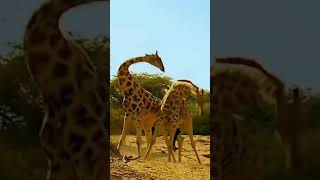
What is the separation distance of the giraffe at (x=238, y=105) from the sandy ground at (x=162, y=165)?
1.35 m

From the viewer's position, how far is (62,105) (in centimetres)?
296

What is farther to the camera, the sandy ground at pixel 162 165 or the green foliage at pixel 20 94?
the sandy ground at pixel 162 165

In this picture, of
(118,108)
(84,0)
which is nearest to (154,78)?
(118,108)

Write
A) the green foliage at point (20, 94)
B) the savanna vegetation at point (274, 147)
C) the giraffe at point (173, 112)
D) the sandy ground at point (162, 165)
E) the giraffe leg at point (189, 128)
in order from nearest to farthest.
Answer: the green foliage at point (20, 94) < the savanna vegetation at point (274, 147) < the sandy ground at point (162, 165) < the giraffe at point (173, 112) < the giraffe leg at point (189, 128)

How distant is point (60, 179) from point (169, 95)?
6.93ft

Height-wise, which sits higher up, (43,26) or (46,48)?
(43,26)

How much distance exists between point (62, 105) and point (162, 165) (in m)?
2.09

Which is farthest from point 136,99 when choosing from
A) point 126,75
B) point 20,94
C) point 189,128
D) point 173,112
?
point 20,94

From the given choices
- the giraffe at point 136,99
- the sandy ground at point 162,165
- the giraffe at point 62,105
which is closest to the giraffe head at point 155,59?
the giraffe at point 136,99

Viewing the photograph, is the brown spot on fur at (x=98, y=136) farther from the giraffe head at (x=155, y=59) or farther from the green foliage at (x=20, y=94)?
the giraffe head at (x=155, y=59)

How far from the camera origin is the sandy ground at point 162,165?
4824mm

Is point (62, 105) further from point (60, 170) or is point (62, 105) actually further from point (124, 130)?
point (124, 130)

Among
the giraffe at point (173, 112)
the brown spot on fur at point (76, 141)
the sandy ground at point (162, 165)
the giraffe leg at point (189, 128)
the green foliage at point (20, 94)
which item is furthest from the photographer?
the giraffe leg at point (189, 128)

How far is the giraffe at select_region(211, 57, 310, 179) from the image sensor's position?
3.46 meters
